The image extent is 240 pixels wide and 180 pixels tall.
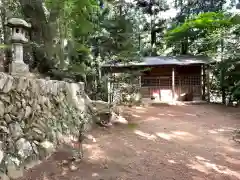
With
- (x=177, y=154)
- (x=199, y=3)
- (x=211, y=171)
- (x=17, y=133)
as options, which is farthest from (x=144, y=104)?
(x=199, y=3)

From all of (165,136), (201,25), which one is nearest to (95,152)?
(165,136)

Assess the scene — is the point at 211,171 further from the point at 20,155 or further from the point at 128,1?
the point at 128,1

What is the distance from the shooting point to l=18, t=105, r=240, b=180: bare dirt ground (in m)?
4.50


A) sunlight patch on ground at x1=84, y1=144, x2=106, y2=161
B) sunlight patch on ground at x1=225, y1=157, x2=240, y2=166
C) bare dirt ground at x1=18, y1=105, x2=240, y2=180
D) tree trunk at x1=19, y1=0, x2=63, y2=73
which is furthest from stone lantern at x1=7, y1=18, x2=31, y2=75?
sunlight patch on ground at x1=225, y1=157, x2=240, y2=166

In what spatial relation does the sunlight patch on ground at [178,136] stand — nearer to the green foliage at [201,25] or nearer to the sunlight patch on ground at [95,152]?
the sunlight patch on ground at [95,152]

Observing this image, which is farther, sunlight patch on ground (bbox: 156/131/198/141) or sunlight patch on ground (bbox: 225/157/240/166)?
sunlight patch on ground (bbox: 156/131/198/141)

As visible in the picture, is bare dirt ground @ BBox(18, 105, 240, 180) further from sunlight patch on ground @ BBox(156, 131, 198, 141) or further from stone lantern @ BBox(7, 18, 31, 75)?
stone lantern @ BBox(7, 18, 31, 75)

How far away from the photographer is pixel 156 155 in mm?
5648

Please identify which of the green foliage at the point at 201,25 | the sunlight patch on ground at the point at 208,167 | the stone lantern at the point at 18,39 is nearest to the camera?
the sunlight patch on ground at the point at 208,167

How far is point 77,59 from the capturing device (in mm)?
11031

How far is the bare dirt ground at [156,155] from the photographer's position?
14.8 feet

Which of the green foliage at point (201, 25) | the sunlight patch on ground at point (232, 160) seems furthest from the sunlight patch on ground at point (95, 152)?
the green foliage at point (201, 25)

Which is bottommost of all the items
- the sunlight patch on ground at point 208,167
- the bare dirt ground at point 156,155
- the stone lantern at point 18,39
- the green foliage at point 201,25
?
the sunlight patch on ground at point 208,167

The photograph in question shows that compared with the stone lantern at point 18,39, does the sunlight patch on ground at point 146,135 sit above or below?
below
